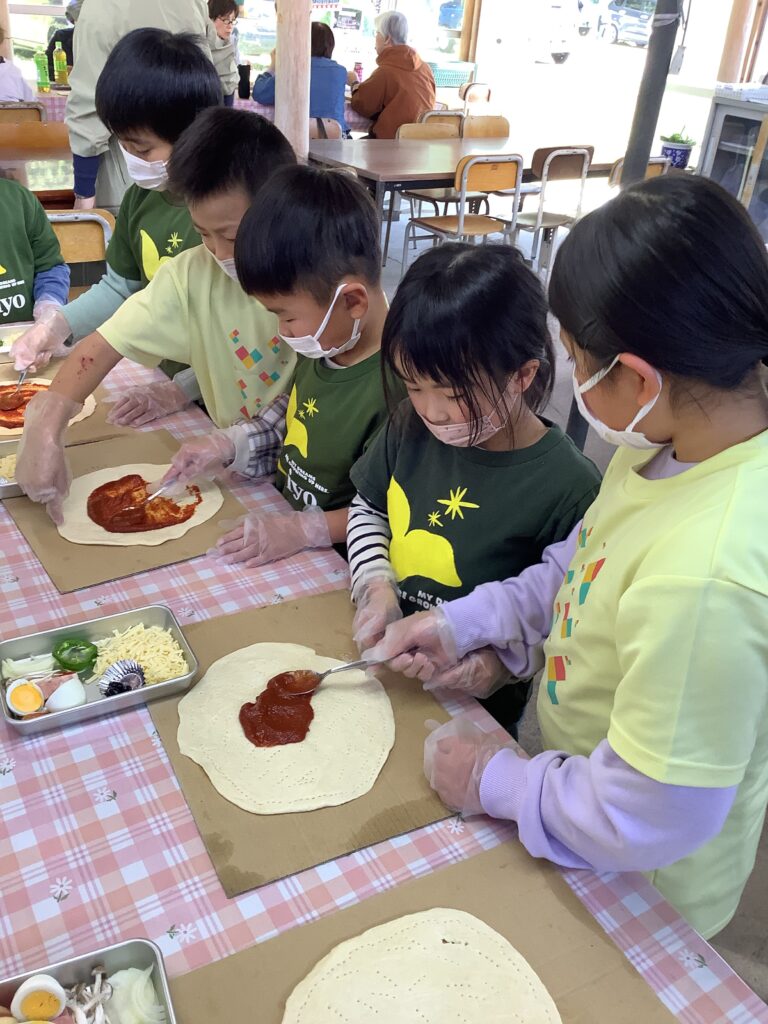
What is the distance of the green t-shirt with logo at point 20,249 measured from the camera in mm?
2207

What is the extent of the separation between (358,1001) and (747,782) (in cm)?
47

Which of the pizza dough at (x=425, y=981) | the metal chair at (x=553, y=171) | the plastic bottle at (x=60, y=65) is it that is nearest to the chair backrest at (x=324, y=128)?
the metal chair at (x=553, y=171)

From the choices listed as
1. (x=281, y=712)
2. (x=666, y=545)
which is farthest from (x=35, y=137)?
(x=666, y=545)

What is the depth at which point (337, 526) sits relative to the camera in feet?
4.51

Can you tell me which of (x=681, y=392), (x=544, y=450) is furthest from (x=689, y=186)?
(x=544, y=450)

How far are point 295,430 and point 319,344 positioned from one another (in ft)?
0.71

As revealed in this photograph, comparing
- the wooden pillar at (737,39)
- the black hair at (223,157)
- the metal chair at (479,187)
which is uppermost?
the wooden pillar at (737,39)

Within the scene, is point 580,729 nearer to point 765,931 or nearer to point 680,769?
point 680,769

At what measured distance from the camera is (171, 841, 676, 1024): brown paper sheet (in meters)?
0.70

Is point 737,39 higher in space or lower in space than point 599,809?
higher

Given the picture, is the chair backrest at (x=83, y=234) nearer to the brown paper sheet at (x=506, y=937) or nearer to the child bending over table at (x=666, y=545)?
the child bending over table at (x=666, y=545)

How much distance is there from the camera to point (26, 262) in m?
2.27

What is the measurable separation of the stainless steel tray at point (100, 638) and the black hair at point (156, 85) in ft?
3.62

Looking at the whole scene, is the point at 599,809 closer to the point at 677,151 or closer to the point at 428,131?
the point at 428,131
